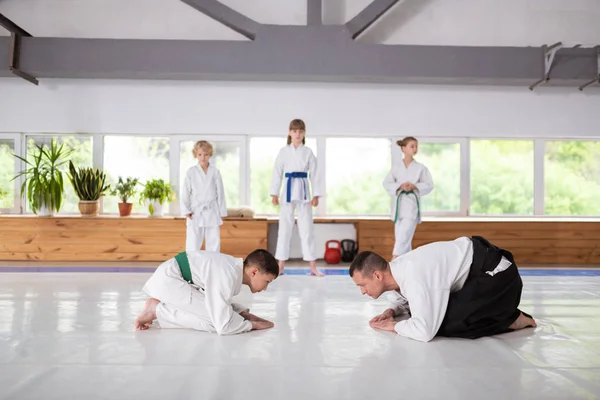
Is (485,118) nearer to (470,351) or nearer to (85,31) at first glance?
(470,351)

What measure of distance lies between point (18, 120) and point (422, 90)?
4.96 metres

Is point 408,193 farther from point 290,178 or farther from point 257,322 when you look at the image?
point 257,322

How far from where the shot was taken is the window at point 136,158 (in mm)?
6410

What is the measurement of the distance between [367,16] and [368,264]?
4.12 metres

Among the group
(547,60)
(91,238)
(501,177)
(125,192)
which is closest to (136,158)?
(125,192)

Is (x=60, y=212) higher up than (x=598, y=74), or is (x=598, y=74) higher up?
(x=598, y=74)

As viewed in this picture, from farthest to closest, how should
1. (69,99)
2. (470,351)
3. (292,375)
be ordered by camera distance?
1. (69,99)
2. (470,351)
3. (292,375)

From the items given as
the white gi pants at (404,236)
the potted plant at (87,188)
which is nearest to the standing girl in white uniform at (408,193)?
the white gi pants at (404,236)

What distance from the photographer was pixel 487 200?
649cm

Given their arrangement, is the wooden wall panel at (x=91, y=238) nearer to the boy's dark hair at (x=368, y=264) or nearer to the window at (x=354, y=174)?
the window at (x=354, y=174)

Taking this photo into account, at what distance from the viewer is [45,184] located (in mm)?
5836

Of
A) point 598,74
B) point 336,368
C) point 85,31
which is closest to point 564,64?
point 598,74

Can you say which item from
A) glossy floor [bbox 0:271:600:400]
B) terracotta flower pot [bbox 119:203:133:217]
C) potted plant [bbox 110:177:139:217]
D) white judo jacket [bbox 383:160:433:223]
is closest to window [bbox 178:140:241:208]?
potted plant [bbox 110:177:139:217]

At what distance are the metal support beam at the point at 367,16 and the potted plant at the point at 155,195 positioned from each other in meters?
2.83
